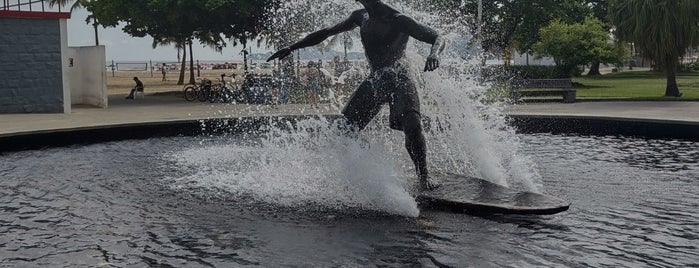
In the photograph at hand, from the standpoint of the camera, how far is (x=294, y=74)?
27.2 metres

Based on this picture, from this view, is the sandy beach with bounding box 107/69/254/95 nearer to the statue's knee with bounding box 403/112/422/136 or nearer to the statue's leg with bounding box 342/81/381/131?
the statue's leg with bounding box 342/81/381/131

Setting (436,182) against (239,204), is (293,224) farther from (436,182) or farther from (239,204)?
(436,182)

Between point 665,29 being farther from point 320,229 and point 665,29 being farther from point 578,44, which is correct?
point 320,229

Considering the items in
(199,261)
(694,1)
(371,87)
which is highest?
(694,1)

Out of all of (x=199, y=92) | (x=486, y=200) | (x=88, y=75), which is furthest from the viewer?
(x=199, y=92)

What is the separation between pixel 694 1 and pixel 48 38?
20.1 m

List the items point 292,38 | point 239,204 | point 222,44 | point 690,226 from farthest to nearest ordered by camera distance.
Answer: point 222,44
point 292,38
point 239,204
point 690,226

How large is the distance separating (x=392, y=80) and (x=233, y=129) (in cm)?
830

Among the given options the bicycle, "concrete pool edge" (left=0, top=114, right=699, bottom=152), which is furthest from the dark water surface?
the bicycle

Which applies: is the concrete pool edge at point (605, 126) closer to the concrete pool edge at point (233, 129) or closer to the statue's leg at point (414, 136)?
the concrete pool edge at point (233, 129)

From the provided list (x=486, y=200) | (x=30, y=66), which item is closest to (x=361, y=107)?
(x=486, y=200)

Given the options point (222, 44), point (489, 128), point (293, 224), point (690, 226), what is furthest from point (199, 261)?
point (222, 44)

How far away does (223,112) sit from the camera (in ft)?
62.6

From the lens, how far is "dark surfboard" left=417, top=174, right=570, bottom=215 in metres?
6.47
